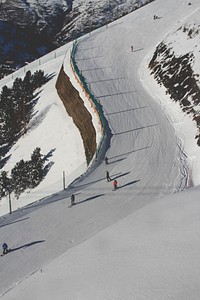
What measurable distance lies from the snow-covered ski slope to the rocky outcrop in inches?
72.6

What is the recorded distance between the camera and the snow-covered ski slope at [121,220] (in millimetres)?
7664

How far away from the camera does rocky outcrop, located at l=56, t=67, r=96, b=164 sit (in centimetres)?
3166

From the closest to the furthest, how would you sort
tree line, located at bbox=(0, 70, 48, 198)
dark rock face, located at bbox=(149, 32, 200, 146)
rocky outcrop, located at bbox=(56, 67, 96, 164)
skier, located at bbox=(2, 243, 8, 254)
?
1. skier, located at bbox=(2, 243, 8, 254)
2. rocky outcrop, located at bbox=(56, 67, 96, 164)
3. tree line, located at bbox=(0, 70, 48, 198)
4. dark rock face, located at bbox=(149, 32, 200, 146)

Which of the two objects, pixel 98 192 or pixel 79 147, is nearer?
pixel 98 192

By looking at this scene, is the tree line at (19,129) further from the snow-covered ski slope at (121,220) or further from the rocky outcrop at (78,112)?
the snow-covered ski slope at (121,220)

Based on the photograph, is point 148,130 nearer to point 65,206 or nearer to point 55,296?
point 65,206

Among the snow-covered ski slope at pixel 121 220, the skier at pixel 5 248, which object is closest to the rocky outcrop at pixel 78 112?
the snow-covered ski slope at pixel 121 220

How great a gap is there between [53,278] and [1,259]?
10.3 meters

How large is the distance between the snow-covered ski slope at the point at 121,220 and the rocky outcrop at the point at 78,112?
1844 mm

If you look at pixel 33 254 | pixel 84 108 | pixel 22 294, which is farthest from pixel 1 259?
pixel 84 108

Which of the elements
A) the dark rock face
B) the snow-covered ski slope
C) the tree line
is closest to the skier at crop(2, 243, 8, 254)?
the snow-covered ski slope

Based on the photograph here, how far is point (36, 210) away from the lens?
72.6ft

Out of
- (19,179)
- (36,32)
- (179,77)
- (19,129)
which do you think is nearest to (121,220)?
(19,179)

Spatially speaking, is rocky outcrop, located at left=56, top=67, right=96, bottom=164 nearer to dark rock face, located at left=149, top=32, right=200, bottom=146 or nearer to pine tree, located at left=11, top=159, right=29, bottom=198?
pine tree, located at left=11, top=159, right=29, bottom=198
